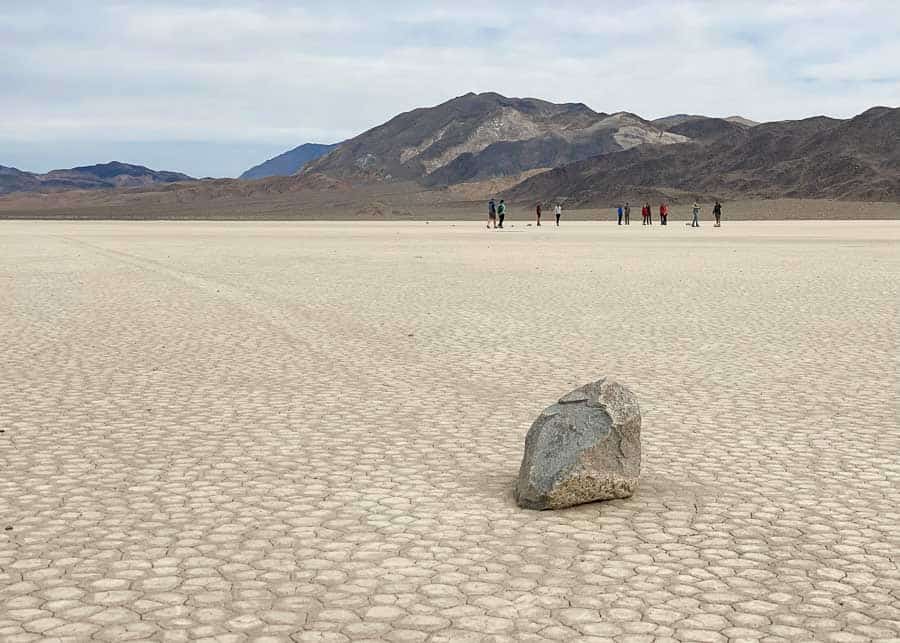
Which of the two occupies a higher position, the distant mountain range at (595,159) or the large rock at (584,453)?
the distant mountain range at (595,159)

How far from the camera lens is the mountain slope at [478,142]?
159750 mm

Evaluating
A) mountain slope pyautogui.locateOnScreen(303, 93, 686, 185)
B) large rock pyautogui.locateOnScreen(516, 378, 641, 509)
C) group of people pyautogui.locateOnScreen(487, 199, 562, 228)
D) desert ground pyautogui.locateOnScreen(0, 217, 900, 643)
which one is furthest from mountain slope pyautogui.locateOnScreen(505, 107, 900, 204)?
large rock pyautogui.locateOnScreen(516, 378, 641, 509)

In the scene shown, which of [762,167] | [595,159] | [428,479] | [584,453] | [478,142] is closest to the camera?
[584,453]

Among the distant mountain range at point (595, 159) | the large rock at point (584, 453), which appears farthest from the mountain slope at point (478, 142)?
the large rock at point (584, 453)

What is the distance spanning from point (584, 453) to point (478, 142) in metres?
173

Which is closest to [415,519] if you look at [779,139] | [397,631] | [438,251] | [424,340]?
[397,631]

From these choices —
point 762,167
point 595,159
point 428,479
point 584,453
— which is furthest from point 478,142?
point 584,453

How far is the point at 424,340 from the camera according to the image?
11.9 metres

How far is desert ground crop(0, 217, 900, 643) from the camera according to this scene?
4113 millimetres

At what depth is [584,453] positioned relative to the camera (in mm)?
5449

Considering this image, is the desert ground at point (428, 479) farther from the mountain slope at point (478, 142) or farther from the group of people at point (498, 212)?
the mountain slope at point (478, 142)

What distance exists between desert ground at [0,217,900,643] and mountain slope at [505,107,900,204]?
288ft

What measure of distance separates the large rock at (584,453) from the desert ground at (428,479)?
0.42 ft

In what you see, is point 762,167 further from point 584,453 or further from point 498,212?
point 584,453
